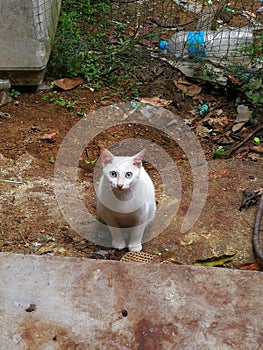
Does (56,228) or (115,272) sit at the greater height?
(115,272)

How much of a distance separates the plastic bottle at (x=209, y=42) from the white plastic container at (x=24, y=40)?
5.22 ft

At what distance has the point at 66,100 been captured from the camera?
5070mm

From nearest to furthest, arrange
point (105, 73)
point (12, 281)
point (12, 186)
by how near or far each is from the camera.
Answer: point (12, 281) < point (12, 186) < point (105, 73)

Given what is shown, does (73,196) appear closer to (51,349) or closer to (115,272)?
(115,272)

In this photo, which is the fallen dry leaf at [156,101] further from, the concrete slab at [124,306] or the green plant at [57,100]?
the concrete slab at [124,306]

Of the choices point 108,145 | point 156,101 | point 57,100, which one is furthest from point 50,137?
point 156,101

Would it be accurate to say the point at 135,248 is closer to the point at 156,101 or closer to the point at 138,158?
the point at 138,158

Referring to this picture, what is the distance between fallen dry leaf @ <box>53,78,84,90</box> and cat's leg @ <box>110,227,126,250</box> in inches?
91.5

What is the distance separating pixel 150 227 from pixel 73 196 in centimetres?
72

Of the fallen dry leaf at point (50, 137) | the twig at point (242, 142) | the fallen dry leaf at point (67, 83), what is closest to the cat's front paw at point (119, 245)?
the fallen dry leaf at point (50, 137)

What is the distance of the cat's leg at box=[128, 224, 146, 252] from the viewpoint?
11.3ft

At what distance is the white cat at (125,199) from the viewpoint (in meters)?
3.07

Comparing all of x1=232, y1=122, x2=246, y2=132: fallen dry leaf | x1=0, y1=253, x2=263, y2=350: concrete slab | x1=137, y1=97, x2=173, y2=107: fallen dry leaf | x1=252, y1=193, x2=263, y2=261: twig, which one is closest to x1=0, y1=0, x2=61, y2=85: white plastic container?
x1=137, y1=97, x2=173, y2=107: fallen dry leaf

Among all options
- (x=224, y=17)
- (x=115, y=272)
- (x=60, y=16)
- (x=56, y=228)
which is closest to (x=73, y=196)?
(x=56, y=228)
